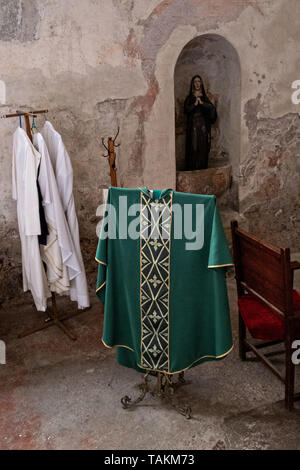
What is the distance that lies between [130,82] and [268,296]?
2.37 metres

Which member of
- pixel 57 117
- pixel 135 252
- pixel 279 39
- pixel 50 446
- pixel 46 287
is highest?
pixel 279 39

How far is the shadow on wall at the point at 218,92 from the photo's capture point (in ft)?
15.8

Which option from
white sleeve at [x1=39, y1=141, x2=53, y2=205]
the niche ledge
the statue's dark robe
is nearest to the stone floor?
white sleeve at [x1=39, y1=141, x2=53, y2=205]

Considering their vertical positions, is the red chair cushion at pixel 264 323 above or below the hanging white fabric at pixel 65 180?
below

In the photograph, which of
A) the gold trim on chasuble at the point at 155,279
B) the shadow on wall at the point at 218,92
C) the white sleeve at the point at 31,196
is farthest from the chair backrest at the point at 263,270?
the shadow on wall at the point at 218,92

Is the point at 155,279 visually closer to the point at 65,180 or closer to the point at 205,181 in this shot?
the point at 65,180

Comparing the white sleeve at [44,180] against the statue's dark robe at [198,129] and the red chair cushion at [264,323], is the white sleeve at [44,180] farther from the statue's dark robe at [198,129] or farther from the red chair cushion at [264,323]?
the statue's dark robe at [198,129]

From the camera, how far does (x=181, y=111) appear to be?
521 centimetres

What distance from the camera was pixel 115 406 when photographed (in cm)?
300

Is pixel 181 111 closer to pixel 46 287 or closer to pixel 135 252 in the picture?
pixel 46 287

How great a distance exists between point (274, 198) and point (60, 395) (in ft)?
10.3

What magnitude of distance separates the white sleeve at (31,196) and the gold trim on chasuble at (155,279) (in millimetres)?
Result: 1110

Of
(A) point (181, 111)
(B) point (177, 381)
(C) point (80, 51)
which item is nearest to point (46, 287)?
(B) point (177, 381)

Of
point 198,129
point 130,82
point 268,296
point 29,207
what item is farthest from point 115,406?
point 198,129
